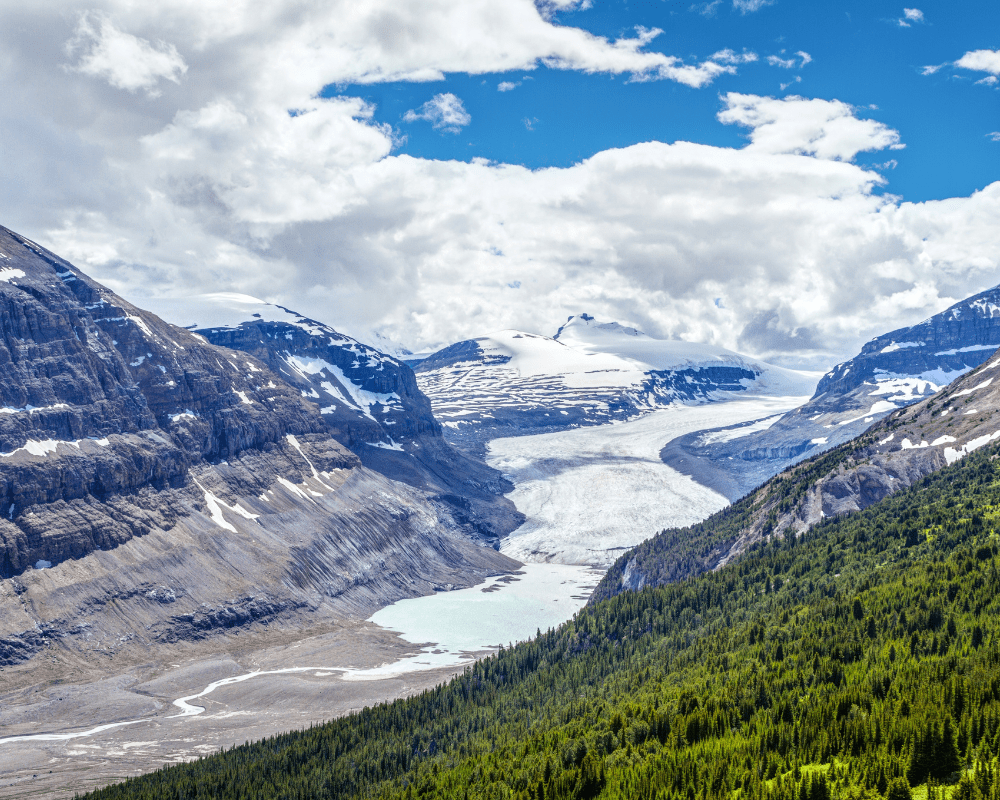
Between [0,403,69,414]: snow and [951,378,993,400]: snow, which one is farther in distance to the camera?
[0,403,69,414]: snow

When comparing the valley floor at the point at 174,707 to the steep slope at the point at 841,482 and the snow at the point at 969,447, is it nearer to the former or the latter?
the steep slope at the point at 841,482

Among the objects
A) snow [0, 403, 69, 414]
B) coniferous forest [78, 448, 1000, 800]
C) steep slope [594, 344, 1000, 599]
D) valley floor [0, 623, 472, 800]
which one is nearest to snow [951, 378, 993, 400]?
steep slope [594, 344, 1000, 599]

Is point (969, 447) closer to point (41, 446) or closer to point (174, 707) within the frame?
point (174, 707)

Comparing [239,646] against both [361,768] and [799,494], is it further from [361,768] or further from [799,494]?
[799,494]

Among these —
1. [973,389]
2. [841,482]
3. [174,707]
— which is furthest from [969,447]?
[174,707]

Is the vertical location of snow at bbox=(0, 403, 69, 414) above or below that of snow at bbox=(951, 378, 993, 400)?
above

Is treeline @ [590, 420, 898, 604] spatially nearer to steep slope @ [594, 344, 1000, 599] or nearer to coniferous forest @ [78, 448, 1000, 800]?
steep slope @ [594, 344, 1000, 599]
